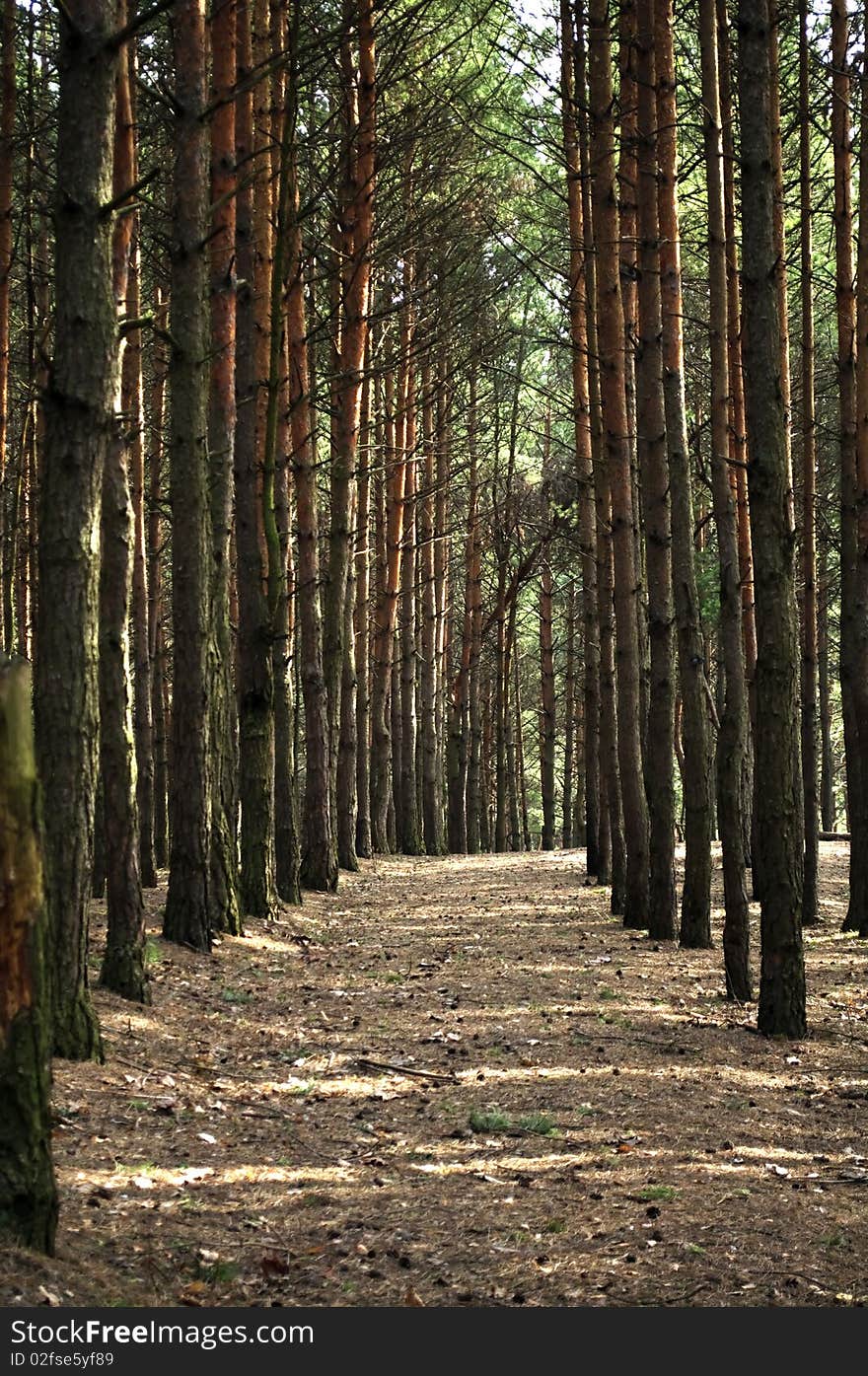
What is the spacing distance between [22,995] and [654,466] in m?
8.97

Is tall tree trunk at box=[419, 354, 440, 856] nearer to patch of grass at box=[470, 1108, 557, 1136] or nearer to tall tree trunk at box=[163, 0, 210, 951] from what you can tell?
tall tree trunk at box=[163, 0, 210, 951]

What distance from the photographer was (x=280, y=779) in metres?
13.8

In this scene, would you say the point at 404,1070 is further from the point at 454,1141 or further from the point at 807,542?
the point at 807,542

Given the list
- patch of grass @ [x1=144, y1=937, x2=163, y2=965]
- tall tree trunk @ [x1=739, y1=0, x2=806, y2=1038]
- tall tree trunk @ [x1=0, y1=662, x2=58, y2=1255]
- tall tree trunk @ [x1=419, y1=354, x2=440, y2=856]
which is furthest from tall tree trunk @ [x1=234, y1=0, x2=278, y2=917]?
tall tree trunk @ [x1=419, y1=354, x2=440, y2=856]

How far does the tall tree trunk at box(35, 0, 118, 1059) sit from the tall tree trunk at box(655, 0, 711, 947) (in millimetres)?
6078

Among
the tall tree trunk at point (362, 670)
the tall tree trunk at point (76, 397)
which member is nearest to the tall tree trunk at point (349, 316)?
the tall tree trunk at point (362, 670)

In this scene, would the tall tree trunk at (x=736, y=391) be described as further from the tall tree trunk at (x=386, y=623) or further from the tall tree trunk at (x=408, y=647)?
the tall tree trunk at (x=408, y=647)

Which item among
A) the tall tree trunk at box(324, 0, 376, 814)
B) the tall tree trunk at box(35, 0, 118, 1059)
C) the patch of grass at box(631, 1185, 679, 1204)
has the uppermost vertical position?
the tall tree trunk at box(324, 0, 376, 814)

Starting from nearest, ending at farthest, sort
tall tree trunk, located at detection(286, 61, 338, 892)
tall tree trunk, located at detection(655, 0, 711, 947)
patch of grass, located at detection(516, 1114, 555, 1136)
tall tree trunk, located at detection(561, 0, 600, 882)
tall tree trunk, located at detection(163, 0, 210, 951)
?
patch of grass, located at detection(516, 1114, 555, 1136)
tall tree trunk, located at detection(163, 0, 210, 951)
tall tree trunk, located at detection(655, 0, 711, 947)
tall tree trunk, located at detection(286, 61, 338, 892)
tall tree trunk, located at detection(561, 0, 600, 882)

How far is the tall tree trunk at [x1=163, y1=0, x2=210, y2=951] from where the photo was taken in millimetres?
9984

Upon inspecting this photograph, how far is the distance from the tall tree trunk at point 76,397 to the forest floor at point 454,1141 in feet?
5.07

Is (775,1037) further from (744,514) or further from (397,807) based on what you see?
(397,807)

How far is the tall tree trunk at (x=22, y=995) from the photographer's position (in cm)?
399

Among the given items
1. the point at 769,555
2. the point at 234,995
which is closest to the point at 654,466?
the point at 769,555
